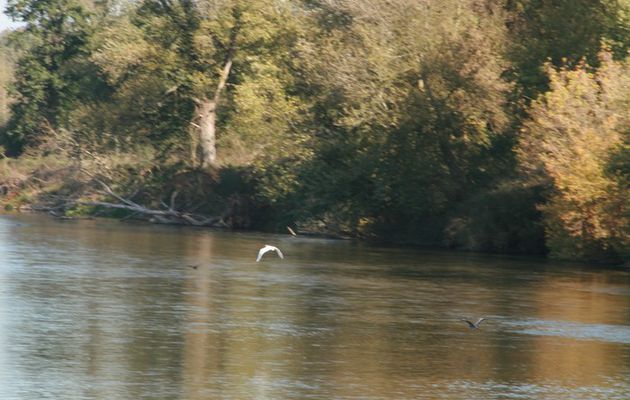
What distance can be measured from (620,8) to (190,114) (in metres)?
28.0

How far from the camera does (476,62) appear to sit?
2216 inches

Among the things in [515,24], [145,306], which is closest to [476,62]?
[515,24]

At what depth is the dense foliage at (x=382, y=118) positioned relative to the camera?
5025 centimetres

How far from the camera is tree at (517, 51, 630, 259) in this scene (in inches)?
1908

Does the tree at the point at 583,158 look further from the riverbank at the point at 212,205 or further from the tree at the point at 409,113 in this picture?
the tree at the point at 409,113

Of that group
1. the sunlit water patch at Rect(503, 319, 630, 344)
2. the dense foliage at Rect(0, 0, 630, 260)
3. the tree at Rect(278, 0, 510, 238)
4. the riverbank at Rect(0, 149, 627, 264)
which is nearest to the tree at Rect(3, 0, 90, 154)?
the riverbank at Rect(0, 149, 627, 264)

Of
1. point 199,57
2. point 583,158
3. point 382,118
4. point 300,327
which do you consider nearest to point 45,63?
point 199,57

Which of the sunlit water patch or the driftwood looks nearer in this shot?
the sunlit water patch

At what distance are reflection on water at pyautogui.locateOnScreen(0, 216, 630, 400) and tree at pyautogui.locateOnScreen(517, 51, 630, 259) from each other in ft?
7.72

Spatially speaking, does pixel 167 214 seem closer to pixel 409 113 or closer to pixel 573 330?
pixel 409 113

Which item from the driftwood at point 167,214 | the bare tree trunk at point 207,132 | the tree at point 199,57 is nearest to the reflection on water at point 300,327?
the driftwood at point 167,214

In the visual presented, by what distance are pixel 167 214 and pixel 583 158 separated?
27.2 m

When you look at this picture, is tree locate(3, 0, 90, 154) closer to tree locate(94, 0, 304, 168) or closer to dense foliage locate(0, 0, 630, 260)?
dense foliage locate(0, 0, 630, 260)

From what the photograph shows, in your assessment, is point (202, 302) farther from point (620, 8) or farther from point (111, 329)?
point (620, 8)
